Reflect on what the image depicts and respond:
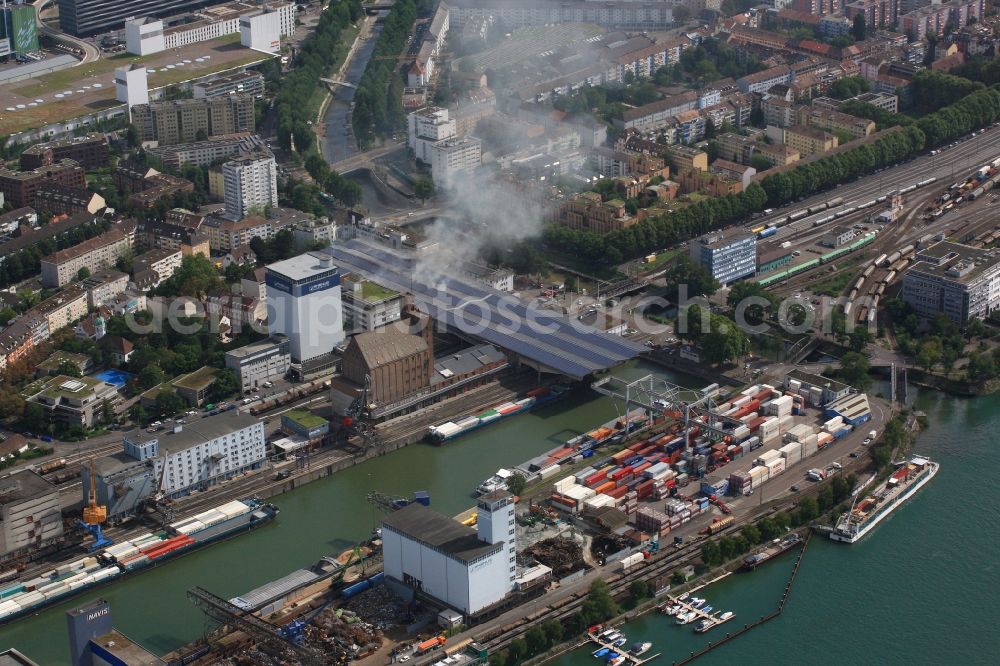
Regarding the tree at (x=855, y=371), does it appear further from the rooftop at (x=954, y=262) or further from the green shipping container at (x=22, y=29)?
the green shipping container at (x=22, y=29)

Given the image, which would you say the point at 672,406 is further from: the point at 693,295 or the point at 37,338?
the point at 37,338

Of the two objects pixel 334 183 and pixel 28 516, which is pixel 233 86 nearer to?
pixel 334 183

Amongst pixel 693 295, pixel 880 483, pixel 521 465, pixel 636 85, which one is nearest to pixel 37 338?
pixel 521 465

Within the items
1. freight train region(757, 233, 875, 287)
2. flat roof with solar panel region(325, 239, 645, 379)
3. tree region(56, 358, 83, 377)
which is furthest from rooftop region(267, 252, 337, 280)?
freight train region(757, 233, 875, 287)

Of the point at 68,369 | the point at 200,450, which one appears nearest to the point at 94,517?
the point at 200,450

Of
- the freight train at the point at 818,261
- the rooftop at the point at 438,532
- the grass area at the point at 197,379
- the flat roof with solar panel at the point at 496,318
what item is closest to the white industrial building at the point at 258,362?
the grass area at the point at 197,379
